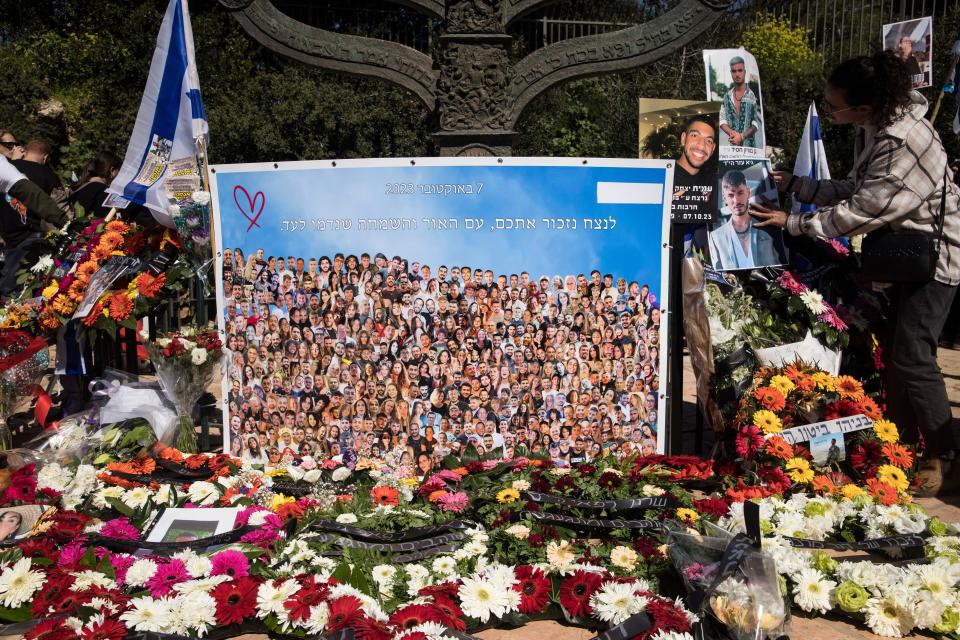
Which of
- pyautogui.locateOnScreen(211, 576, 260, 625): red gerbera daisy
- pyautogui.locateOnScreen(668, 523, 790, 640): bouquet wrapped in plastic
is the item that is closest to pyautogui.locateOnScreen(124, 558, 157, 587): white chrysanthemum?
pyautogui.locateOnScreen(211, 576, 260, 625): red gerbera daisy

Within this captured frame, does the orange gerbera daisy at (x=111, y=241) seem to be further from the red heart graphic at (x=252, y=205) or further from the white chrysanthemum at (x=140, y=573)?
the white chrysanthemum at (x=140, y=573)

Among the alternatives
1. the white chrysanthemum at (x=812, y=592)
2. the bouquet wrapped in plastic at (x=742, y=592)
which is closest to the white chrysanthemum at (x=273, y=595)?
the bouquet wrapped in plastic at (x=742, y=592)

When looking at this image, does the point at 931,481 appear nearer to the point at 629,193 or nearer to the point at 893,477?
the point at 893,477

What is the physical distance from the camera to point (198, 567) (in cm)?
289

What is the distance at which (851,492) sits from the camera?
3.46 m

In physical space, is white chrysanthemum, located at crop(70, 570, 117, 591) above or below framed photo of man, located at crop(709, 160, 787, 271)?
below

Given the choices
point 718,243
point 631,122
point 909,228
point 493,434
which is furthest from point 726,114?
point 631,122

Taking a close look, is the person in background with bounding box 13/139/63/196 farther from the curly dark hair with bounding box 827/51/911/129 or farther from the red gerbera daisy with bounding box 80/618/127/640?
the curly dark hair with bounding box 827/51/911/129

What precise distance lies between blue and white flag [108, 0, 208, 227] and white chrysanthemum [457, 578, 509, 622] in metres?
2.49

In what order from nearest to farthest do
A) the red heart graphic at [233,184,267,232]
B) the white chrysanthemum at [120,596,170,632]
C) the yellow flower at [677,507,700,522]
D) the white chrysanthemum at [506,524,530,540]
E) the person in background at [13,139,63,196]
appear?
the white chrysanthemum at [120,596,170,632], the white chrysanthemum at [506,524,530,540], the yellow flower at [677,507,700,522], the red heart graphic at [233,184,267,232], the person in background at [13,139,63,196]

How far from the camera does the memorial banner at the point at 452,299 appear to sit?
363 cm

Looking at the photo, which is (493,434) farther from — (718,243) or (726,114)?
(726,114)

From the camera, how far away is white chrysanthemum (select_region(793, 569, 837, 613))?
2701mm

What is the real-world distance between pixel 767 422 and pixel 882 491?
52 centimetres
